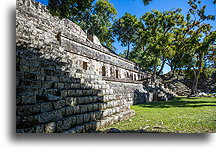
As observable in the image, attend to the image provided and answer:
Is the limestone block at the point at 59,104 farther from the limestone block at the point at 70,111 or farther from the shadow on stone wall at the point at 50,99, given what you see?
the limestone block at the point at 70,111

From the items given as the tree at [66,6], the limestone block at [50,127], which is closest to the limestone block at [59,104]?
the limestone block at [50,127]

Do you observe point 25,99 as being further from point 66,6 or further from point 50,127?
point 66,6

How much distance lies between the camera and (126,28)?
5262 millimetres

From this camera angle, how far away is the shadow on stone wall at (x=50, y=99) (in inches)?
93.1

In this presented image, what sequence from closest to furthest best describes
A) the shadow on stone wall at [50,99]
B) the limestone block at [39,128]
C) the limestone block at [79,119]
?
the limestone block at [39,128]
the shadow on stone wall at [50,99]
the limestone block at [79,119]

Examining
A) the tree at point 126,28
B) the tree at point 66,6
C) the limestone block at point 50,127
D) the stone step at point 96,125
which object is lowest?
the stone step at point 96,125

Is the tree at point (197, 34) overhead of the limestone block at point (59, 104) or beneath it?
overhead

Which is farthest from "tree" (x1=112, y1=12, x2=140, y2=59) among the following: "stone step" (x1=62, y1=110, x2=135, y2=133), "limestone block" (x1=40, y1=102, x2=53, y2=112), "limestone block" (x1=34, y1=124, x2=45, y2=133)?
"limestone block" (x1=34, y1=124, x2=45, y2=133)

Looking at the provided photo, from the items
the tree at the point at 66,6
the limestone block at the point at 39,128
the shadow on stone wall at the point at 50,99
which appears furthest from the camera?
the tree at the point at 66,6

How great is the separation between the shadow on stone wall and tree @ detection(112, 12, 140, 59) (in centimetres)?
224

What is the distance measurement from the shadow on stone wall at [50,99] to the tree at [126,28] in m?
2.24

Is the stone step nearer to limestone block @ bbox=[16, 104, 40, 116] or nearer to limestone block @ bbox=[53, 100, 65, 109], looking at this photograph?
limestone block @ bbox=[53, 100, 65, 109]

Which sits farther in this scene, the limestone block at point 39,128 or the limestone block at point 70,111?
the limestone block at point 70,111

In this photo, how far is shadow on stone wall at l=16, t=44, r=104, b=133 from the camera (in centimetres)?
237
